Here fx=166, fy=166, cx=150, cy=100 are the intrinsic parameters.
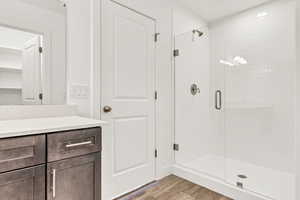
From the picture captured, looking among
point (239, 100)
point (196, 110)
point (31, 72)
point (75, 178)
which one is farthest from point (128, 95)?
point (239, 100)

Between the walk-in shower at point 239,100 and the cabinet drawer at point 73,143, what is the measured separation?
59.4 inches

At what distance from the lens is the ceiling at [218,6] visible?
7.60 feet

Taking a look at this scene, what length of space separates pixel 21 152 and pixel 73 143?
0.24 m

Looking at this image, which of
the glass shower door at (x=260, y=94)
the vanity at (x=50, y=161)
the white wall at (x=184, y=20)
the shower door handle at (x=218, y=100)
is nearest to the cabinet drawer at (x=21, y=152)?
the vanity at (x=50, y=161)

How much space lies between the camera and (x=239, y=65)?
2.45m

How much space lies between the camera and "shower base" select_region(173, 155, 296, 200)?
5.36 ft

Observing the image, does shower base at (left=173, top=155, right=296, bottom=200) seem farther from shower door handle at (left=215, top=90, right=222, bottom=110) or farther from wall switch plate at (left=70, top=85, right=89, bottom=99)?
wall switch plate at (left=70, top=85, right=89, bottom=99)

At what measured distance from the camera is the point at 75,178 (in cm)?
97

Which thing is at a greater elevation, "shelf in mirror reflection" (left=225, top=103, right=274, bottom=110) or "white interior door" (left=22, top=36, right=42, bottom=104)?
"white interior door" (left=22, top=36, right=42, bottom=104)

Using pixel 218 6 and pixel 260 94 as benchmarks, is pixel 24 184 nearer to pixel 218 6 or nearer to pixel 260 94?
pixel 260 94

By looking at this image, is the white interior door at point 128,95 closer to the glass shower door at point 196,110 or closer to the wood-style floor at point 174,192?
the wood-style floor at point 174,192

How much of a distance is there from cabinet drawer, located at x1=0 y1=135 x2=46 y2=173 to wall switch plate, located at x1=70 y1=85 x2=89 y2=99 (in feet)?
2.16

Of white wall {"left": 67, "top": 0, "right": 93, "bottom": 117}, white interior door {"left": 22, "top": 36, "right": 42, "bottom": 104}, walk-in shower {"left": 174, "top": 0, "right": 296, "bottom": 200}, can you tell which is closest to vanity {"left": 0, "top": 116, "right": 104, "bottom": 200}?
white interior door {"left": 22, "top": 36, "right": 42, "bottom": 104}

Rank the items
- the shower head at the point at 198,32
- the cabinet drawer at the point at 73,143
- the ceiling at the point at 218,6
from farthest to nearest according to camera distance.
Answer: the shower head at the point at 198,32 → the ceiling at the point at 218,6 → the cabinet drawer at the point at 73,143
